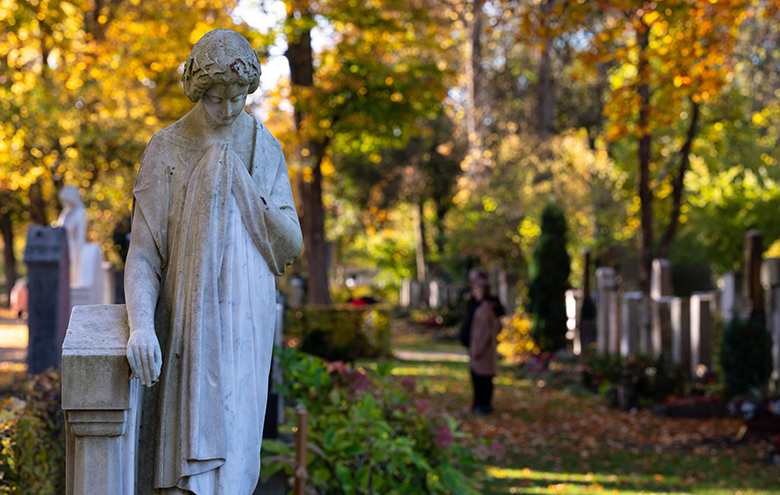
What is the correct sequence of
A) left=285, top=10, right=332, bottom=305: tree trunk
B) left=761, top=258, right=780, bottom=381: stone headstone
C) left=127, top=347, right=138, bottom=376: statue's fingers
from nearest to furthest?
left=127, top=347, right=138, bottom=376: statue's fingers, left=761, top=258, right=780, bottom=381: stone headstone, left=285, top=10, right=332, bottom=305: tree trunk

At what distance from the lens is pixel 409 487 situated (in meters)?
5.16

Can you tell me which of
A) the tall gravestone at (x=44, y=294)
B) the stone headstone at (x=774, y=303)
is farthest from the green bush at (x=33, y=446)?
the stone headstone at (x=774, y=303)

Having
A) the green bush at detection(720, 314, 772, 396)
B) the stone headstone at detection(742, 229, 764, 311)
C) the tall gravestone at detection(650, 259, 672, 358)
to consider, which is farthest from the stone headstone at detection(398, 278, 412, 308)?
the green bush at detection(720, 314, 772, 396)

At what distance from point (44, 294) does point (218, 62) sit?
308 inches

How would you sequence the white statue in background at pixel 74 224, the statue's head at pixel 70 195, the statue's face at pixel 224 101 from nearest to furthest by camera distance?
the statue's face at pixel 224 101, the white statue in background at pixel 74 224, the statue's head at pixel 70 195

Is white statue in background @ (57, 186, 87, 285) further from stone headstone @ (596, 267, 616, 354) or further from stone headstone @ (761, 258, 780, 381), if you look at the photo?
stone headstone @ (761, 258, 780, 381)

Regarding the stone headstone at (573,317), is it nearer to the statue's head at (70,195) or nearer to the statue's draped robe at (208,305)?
the statue's head at (70,195)

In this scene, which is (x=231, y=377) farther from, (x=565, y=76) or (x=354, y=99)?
(x=565, y=76)

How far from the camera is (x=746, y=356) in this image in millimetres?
10570

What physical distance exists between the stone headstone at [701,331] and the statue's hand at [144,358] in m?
10.6

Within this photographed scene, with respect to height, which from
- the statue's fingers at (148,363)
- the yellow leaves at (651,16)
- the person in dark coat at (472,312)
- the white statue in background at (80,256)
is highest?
the yellow leaves at (651,16)

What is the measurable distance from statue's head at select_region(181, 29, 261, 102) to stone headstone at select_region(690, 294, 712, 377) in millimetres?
10347

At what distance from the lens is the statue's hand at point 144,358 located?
249cm

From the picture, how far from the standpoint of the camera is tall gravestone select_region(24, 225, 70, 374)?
9438 millimetres
